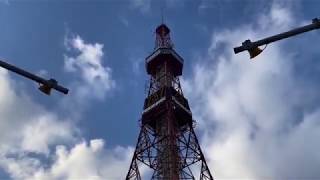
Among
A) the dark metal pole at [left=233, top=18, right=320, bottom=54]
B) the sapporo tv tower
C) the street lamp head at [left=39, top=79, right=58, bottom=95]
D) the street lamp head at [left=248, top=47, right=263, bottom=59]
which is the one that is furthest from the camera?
the sapporo tv tower

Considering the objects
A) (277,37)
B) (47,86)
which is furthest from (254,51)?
(47,86)

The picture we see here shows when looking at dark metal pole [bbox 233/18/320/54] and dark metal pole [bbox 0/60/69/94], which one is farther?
dark metal pole [bbox 0/60/69/94]

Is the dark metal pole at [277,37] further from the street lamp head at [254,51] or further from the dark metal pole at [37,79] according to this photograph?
the dark metal pole at [37,79]

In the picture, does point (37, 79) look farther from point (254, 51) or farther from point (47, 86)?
point (254, 51)

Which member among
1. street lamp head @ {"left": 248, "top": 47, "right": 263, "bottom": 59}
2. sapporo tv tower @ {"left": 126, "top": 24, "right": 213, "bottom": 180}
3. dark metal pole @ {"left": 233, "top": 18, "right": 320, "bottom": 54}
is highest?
sapporo tv tower @ {"left": 126, "top": 24, "right": 213, "bottom": 180}

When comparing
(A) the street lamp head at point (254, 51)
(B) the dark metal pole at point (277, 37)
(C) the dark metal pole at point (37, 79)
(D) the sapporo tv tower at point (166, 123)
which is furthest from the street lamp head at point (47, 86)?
(D) the sapporo tv tower at point (166, 123)

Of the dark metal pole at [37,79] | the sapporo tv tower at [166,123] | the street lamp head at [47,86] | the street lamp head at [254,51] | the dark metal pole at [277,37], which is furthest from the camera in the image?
the sapporo tv tower at [166,123]

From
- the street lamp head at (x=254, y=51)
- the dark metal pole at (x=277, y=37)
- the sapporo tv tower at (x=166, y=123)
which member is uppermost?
the sapporo tv tower at (x=166, y=123)

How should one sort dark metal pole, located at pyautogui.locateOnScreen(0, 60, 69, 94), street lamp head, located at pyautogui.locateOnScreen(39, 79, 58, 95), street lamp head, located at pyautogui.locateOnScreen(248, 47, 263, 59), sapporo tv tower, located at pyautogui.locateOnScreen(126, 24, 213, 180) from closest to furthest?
dark metal pole, located at pyautogui.locateOnScreen(0, 60, 69, 94), street lamp head, located at pyautogui.locateOnScreen(248, 47, 263, 59), street lamp head, located at pyautogui.locateOnScreen(39, 79, 58, 95), sapporo tv tower, located at pyautogui.locateOnScreen(126, 24, 213, 180)

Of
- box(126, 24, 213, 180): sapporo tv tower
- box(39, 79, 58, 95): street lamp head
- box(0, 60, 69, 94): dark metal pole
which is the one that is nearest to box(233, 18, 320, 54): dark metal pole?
A: box(0, 60, 69, 94): dark metal pole

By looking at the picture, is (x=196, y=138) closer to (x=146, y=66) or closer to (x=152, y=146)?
(x=152, y=146)

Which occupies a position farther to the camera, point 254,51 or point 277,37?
point 254,51

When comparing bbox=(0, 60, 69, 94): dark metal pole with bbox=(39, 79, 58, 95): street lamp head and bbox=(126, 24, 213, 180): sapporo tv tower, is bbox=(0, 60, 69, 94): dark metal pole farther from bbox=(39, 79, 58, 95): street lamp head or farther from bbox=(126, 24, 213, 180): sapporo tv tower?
bbox=(126, 24, 213, 180): sapporo tv tower

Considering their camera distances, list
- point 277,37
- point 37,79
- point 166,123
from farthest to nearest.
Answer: point 166,123 → point 37,79 → point 277,37
